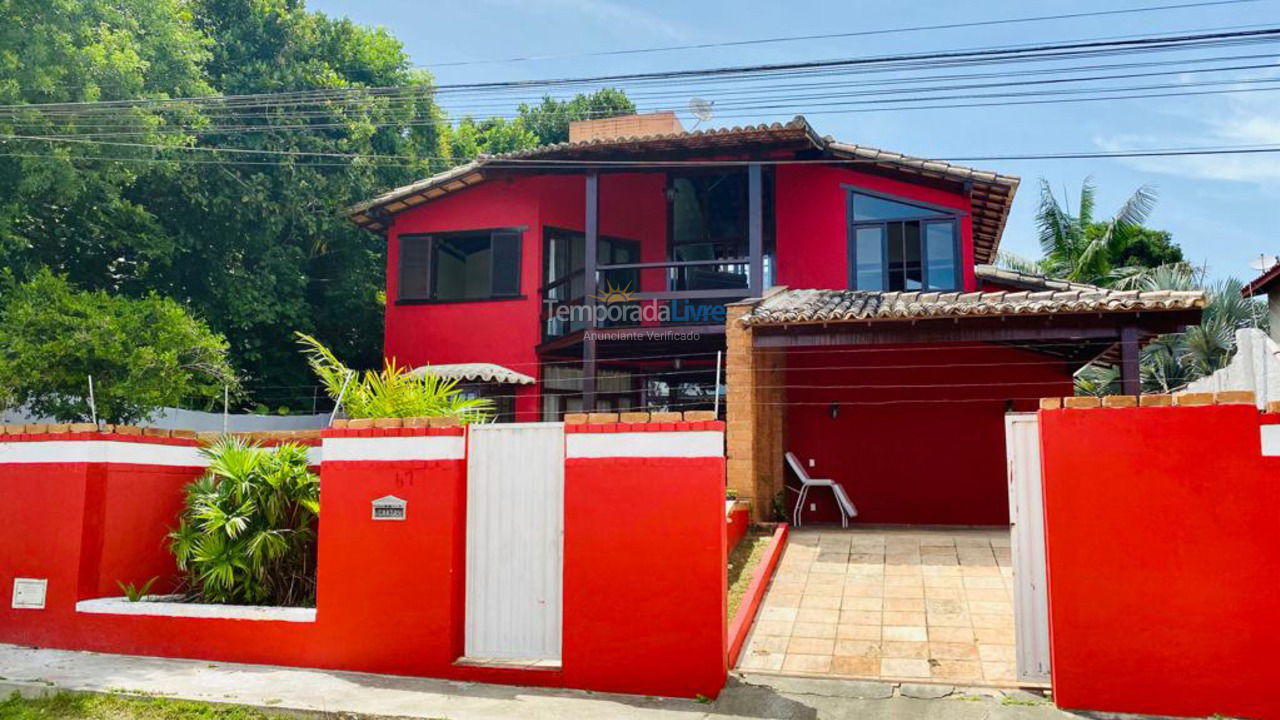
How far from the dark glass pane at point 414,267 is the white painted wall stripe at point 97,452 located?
302 inches

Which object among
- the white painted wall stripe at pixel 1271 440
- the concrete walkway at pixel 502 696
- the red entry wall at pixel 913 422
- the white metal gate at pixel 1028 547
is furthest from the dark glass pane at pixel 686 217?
the white painted wall stripe at pixel 1271 440

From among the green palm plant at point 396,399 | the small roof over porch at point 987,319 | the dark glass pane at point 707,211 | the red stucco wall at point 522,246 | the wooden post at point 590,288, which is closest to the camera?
the green palm plant at point 396,399

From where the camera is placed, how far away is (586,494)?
7.54 metres

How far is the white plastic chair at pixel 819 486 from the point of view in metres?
12.8

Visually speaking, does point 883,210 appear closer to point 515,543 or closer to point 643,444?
point 643,444

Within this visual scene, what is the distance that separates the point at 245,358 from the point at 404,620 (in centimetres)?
1364

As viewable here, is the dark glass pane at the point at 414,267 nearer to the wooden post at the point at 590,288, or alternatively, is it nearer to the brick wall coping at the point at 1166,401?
the wooden post at the point at 590,288

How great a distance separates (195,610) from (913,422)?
9.13m

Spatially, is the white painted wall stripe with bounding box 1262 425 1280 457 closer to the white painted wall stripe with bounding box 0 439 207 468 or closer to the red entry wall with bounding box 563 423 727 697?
the red entry wall with bounding box 563 423 727 697

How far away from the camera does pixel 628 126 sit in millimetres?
17891

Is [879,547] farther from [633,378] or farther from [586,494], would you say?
[633,378]

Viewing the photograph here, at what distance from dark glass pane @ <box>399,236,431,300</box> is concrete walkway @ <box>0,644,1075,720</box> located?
9846mm

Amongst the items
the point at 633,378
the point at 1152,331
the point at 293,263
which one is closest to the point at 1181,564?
the point at 1152,331

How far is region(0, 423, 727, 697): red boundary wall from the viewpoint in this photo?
23.7 ft
